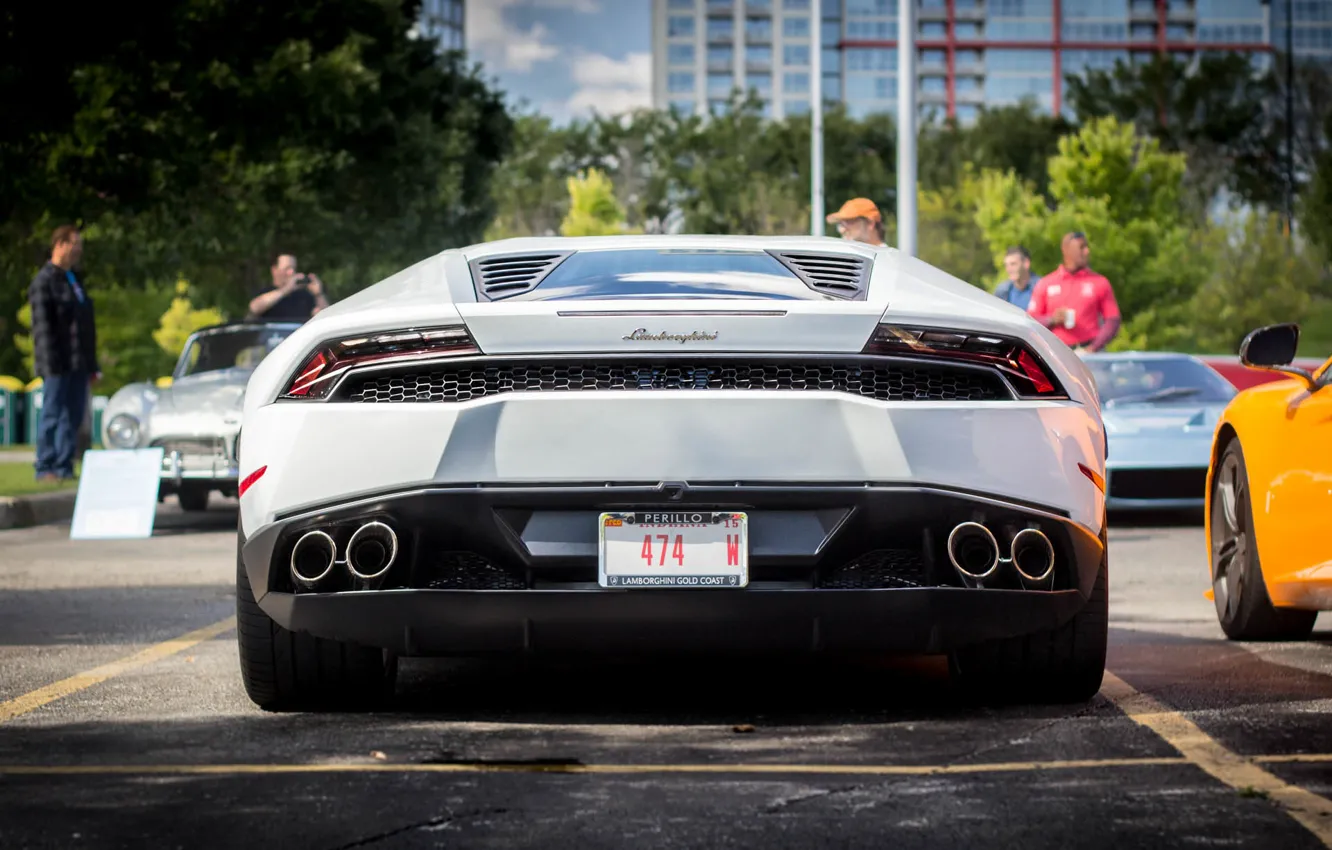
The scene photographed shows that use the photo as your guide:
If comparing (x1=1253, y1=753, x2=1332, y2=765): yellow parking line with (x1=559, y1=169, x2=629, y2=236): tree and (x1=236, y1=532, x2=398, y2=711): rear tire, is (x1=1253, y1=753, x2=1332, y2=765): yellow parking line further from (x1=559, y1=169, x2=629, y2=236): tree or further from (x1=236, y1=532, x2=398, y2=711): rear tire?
(x1=559, y1=169, x2=629, y2=236): tree

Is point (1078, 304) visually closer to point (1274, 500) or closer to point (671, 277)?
point (1274, 500)

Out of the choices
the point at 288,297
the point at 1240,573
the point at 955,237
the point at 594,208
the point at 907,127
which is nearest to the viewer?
the point at 1240,573

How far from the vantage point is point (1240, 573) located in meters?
7.24

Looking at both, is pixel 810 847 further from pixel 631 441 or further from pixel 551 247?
pixel 551 247

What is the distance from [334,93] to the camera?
24.0m

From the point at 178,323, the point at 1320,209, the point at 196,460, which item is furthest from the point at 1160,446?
the point at 178,323

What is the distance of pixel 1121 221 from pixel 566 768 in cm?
4394

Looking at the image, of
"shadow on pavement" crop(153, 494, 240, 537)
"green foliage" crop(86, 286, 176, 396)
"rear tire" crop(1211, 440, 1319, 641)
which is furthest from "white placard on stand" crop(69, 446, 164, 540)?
"green foliage" crop(86, 286, 176, 396)

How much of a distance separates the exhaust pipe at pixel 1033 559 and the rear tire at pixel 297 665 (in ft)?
5.55

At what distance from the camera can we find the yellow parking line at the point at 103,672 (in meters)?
5.81

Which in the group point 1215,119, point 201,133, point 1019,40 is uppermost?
point 1019,40

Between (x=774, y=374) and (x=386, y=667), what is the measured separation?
1387 mm

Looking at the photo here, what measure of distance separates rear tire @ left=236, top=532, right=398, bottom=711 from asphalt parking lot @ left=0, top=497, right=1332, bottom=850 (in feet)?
0.24

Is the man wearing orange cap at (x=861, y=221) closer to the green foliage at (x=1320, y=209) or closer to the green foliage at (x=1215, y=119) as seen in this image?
the green foliage at (x=1320, y=209)
